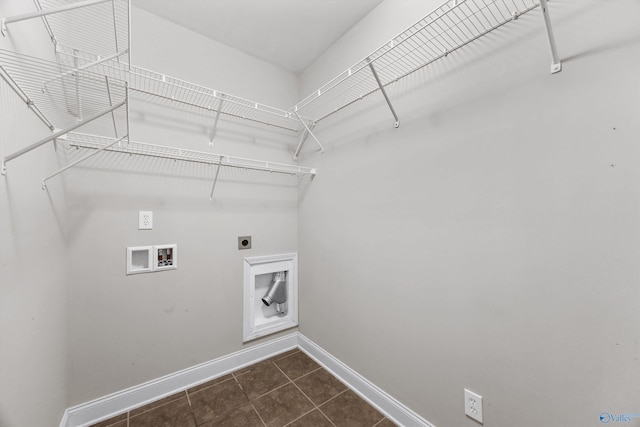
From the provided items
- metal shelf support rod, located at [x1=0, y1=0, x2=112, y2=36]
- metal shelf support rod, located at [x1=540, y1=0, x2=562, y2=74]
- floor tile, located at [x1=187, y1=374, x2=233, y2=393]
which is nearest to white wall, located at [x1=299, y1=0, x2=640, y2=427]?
metal shelf support rod, located at [x1=540, y1=0, x2=562, y2=74]

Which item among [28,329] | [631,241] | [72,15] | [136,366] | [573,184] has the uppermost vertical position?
[72,15]

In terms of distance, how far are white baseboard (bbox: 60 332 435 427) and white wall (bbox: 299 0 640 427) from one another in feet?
0.28

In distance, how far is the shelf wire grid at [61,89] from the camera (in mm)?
773

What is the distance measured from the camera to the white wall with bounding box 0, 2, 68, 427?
2.51 ft

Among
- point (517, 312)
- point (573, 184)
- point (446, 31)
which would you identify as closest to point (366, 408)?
point (517, 312)

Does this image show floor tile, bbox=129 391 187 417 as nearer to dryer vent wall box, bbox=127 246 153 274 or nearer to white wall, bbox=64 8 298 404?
white wall, bbox=64 8 298 404

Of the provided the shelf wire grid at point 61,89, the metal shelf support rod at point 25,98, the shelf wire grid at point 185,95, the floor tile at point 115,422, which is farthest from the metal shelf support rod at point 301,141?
the floor tile at point 115,422

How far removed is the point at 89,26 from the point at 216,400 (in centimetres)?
234

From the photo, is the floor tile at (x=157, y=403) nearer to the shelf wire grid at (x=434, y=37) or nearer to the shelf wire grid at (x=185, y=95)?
the shelf wire grid at (x=185, y=95)

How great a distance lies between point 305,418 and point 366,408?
39cm

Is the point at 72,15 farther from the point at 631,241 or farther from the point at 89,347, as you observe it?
the point at 631,241

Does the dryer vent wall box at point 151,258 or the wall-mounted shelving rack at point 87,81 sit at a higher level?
the wall-mounted shelving rack at point 87,81

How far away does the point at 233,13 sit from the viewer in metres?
1.61

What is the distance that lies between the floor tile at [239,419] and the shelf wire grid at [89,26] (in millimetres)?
2023
